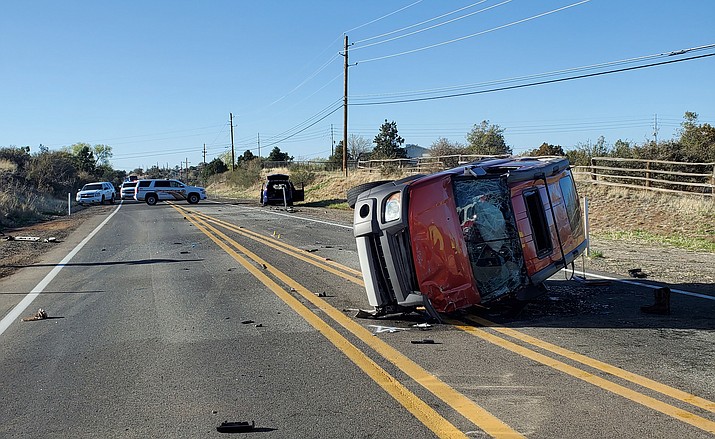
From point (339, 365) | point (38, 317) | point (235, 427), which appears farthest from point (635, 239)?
point (235, 427)

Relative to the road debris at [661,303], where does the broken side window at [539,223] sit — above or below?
above

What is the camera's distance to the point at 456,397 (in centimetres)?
520

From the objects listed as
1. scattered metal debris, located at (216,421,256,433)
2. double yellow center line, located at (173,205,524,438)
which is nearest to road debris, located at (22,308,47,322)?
double yellow center line, located at (173,205,524,438)

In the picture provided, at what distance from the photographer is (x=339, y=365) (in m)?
6.20

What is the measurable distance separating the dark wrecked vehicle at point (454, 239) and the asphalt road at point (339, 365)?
0.41m

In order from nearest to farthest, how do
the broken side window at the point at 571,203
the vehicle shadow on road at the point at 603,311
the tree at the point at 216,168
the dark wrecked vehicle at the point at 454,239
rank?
the dark wrecked vehicle at the point at 454,239 < the vehicle shadow on road at the point at 603,311 < the broken side window at the point at 571,203 < the tree at the point at 216,168

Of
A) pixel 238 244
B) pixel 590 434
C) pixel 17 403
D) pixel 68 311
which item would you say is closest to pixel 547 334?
pixel 590 434

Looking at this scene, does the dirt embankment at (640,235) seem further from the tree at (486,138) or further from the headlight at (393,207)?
the tree at (486,138)

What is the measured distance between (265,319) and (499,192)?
10.2ft

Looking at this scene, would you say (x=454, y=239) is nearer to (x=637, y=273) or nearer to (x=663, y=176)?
(x=637, y=273)

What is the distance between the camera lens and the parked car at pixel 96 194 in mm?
51094

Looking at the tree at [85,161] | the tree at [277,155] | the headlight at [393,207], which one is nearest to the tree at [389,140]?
the tree at [277,155]

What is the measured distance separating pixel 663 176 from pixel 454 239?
81.4 feet

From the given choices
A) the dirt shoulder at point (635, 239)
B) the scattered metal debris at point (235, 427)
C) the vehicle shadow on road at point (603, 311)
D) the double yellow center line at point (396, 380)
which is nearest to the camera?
the double yellow center line at point (396, 380)
